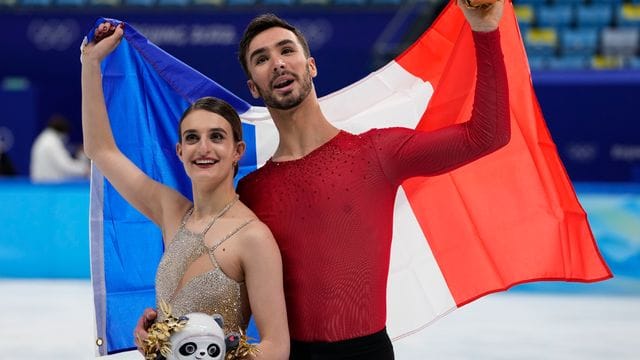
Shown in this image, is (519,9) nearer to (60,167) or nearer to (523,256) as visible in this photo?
(60,167)

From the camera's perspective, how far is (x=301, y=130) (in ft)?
8.23

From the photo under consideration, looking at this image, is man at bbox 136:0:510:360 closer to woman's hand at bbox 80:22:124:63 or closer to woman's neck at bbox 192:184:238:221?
woman's neck at bbox 192:184:238:221

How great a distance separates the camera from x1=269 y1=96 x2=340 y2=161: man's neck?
98.7 inches

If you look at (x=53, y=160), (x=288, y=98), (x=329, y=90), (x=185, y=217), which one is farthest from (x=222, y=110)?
(x=329, y=90)

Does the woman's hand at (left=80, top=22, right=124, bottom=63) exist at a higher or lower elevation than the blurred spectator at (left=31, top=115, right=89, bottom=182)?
lower

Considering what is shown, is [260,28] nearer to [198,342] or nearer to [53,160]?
[198,342]

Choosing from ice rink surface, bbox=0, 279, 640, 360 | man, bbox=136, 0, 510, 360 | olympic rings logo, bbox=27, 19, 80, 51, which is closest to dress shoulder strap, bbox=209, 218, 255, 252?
man, bbox=136, 0, 510, 360

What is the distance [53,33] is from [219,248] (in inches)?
406

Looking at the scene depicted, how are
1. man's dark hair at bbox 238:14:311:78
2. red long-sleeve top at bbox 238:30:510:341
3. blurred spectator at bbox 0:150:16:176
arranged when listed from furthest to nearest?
blurred spectator at bbox 0:150:16:176 < man's dark hair at bbox 238:14:311:78 < red long-sleeve top at bbox 238:30:510:341

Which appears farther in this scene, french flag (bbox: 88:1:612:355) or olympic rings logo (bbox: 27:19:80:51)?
olympic rings logo (bbox: 27:19:80:51)

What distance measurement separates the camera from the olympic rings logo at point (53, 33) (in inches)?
469

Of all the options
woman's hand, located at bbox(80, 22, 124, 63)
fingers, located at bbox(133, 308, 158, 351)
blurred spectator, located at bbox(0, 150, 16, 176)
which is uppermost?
blurred spectator, located at bbox(0, 150, 16, 176)

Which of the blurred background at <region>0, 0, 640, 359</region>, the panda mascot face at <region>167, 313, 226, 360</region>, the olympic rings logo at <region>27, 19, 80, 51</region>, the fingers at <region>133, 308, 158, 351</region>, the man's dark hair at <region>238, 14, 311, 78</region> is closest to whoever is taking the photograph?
the panda mascot face at <region>167, 313, 226, 360</region>

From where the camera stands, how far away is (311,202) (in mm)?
2416
